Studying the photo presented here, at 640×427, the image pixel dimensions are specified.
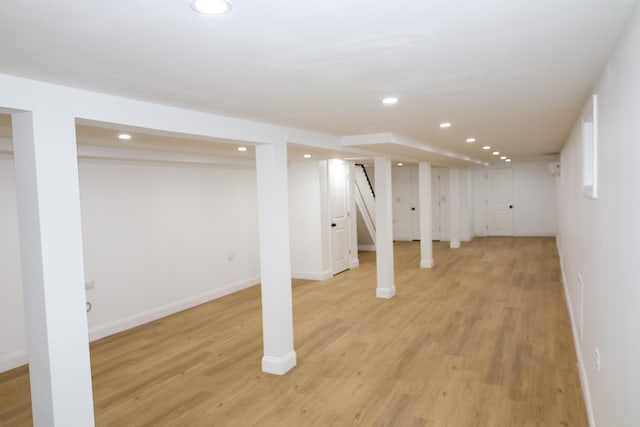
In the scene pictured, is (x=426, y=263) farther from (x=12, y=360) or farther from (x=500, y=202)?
(x=12, y=360)

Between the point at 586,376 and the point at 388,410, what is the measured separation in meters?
1.58

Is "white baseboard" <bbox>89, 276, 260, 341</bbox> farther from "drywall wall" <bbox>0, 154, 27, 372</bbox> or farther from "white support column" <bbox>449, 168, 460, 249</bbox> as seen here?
"white support column" <bbox>449, 168, 460, 249</bbox>

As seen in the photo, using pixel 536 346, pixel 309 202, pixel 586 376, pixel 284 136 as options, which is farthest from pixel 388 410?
pixel 309 202

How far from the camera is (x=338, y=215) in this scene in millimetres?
9008

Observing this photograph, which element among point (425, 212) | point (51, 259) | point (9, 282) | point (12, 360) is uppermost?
point (51, 259)

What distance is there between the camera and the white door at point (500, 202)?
13710 millimetres

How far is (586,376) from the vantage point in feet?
11.4

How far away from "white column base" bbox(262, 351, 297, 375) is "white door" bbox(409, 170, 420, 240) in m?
9.96

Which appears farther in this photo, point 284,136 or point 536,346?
point 536,346

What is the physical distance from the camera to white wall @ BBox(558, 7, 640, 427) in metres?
1.68

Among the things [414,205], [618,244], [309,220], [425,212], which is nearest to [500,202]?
[414,205]

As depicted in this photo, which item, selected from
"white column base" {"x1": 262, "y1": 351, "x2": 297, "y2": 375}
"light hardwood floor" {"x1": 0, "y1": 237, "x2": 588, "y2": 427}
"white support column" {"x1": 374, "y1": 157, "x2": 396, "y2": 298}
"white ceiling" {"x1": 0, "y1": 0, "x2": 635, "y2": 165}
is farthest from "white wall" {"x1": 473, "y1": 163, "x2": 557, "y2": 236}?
"white column base" {"x1": 262, "y1": 351, "x2": 297, "y2": 375}

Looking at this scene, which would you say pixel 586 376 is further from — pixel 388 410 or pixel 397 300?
pixel 397 300

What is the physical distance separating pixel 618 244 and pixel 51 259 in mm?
2751
